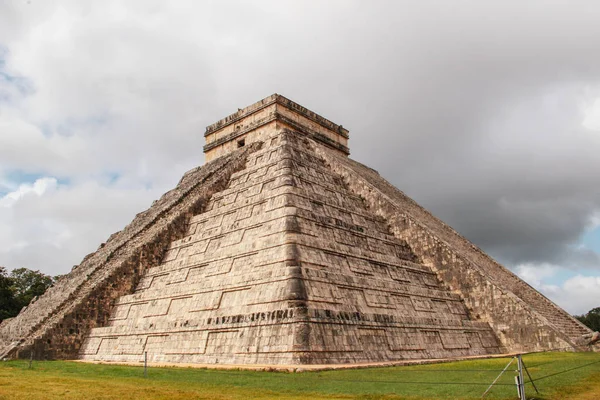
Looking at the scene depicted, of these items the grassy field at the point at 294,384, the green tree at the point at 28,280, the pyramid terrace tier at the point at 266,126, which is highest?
the pyramid terrace tier at the point at 266,126

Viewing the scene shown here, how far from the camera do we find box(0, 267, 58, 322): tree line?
94.0 feet

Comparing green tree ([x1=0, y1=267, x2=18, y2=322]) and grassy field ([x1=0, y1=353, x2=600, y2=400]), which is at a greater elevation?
green tree ([x1=0, y1=267, x2=18, y2=322])

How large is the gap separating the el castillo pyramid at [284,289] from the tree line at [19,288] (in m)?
12.6

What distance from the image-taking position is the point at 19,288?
36281mm

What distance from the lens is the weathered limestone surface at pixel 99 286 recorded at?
44.1 feet

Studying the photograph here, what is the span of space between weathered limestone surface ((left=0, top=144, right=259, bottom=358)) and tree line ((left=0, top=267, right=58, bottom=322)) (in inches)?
497

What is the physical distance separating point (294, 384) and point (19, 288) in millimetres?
35656

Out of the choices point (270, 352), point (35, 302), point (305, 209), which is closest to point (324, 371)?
point (270, 352)

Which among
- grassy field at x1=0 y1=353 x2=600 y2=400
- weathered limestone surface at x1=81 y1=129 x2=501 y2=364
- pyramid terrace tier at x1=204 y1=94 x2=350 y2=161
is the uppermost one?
pyramid terrace tier at x1=204 y1=94 x2=350 y2=161

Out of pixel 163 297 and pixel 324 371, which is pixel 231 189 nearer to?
pixel 163 297

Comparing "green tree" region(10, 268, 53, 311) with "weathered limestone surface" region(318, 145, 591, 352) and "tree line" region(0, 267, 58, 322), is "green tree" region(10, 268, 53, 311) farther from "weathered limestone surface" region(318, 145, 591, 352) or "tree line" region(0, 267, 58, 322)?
"weathered limestone surface" region(318, 145, 591, 352)

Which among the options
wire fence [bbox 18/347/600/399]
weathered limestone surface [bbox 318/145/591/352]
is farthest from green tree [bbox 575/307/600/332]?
wire fence [bbox 18/347/600/399]

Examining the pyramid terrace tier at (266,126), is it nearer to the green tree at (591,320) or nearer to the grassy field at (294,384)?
the grassy field at (294,384)

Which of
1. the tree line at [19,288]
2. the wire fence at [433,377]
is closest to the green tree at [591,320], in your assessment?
the wire fence at [433,377]
